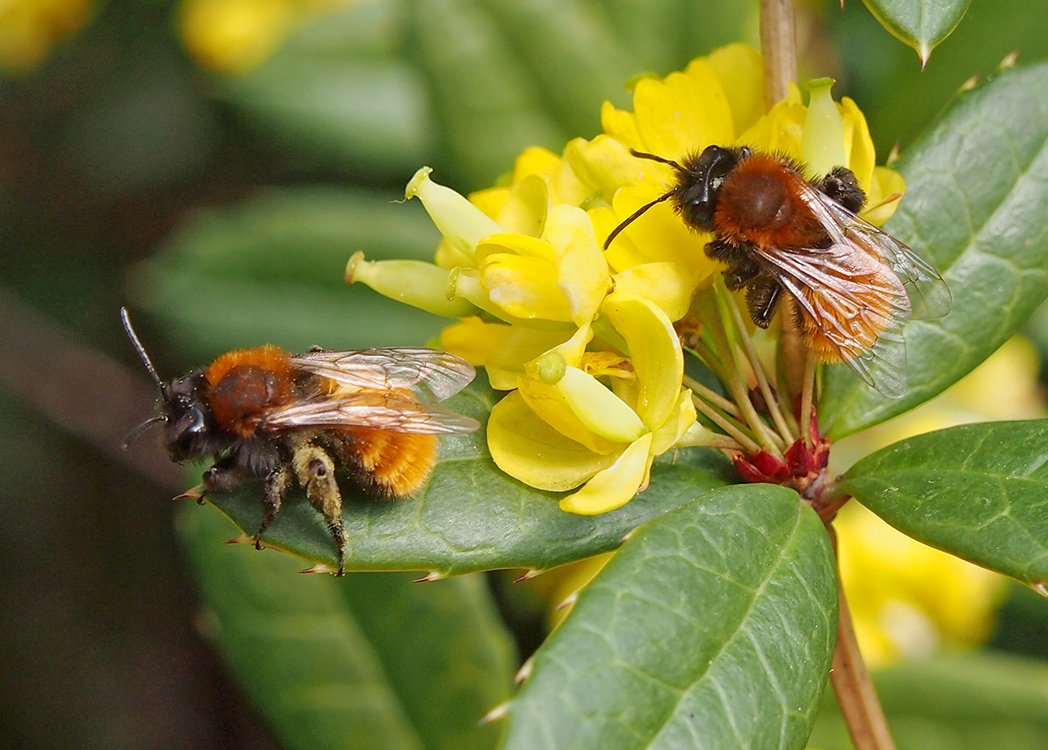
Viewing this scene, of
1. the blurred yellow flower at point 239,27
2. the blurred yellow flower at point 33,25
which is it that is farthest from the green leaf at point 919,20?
the blurred yellow flower at point 33,25

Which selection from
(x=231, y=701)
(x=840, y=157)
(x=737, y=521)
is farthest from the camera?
(x=231, y=701)

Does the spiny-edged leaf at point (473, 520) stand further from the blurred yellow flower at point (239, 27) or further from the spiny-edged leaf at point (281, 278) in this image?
the blurred yellow flower at point (239, 27)

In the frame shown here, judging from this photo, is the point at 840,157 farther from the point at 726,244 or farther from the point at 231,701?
the point at 231,701

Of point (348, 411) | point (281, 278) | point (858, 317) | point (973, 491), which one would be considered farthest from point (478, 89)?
point (973, 491)

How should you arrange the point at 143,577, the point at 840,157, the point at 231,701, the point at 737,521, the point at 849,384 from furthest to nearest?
the point at 143,577, the point at 231,701, the point at 849,384, the point at 840,157, the point at 737,521

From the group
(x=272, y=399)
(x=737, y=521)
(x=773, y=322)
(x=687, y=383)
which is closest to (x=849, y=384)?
(x=773, y=322)

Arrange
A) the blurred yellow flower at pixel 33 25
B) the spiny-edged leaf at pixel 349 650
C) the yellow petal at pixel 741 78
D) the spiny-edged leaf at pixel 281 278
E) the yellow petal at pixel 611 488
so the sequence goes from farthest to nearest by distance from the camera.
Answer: the blurred yellow flower at pixel 33 25
the spiny-edged leaf at pixel 281 278
the spiny-edged leaf at pixel 349 650
the yellow petal at pixel 741 78
the yellow petal at pixel 611 488

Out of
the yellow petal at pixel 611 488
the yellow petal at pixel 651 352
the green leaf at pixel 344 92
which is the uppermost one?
the yellow petal at pixel 651 352
